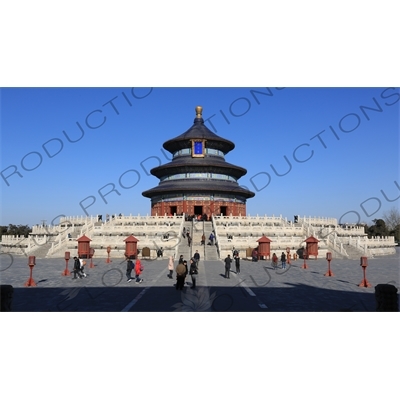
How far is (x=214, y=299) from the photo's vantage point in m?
12.9

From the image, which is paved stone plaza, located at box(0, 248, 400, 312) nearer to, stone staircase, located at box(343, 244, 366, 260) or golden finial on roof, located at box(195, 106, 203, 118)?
stone staircase, located at box(343, 244, 366, 260)

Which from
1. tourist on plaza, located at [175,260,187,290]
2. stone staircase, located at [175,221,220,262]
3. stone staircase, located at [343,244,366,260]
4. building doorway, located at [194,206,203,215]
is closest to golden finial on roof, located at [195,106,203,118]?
building doorway, located at [194,206,203,215]

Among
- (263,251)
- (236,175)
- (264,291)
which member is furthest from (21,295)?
(236,175)

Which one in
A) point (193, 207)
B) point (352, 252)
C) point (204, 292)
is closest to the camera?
point (204, 292)

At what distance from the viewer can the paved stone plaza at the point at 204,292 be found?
11.8 meters

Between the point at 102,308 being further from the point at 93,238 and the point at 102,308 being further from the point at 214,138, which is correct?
the point at 214,138

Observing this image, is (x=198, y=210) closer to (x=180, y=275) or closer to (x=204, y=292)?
(x=180, y=275)

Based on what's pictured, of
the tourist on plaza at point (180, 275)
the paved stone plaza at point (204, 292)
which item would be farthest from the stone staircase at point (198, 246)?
the tourist on plaza at point (180, 275)

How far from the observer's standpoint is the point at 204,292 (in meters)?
14.4

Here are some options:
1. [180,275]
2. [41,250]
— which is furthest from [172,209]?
[180,275]

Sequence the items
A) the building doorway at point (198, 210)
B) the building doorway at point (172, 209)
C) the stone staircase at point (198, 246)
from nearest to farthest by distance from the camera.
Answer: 1. the stone staircase at point (198, 246)
2. the building doorway at point (198, 210)
3. the building doorway at point (172, 209)

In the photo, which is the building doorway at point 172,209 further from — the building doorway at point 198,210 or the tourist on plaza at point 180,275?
the tourist on plaza at point 180,275

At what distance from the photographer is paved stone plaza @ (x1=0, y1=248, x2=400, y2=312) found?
11836 mm

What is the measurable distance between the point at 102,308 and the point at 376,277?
14.1 metres
